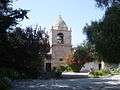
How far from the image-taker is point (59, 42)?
66375 millimetres

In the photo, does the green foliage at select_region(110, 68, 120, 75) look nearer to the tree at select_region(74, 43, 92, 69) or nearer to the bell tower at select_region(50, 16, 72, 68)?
the tree at select_region(74, 43, 92, 69)

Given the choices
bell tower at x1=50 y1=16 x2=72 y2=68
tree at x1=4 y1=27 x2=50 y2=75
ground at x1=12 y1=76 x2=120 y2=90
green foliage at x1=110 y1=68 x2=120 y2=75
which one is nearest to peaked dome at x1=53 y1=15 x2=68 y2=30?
bell tower at x1=50 y1=16 x2=72 y2=68

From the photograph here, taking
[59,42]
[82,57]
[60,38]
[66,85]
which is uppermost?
[60,38]

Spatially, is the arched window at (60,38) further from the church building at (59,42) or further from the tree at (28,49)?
the tree at (28,49)

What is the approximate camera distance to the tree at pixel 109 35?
52.7ft

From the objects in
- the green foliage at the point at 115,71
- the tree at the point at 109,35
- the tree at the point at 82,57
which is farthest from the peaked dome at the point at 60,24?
the tree at the point at 109,35

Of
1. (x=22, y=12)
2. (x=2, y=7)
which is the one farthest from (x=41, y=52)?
(x=2, y=7)

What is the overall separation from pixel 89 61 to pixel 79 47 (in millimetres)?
3628

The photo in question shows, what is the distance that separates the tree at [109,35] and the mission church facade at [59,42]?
45.6 m

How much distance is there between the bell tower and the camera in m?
64.7

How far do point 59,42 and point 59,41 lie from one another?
234 mm

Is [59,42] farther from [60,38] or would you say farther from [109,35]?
[109,35]

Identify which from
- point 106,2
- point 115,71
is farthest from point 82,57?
point 106,2

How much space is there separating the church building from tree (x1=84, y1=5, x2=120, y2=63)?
1796 inches
